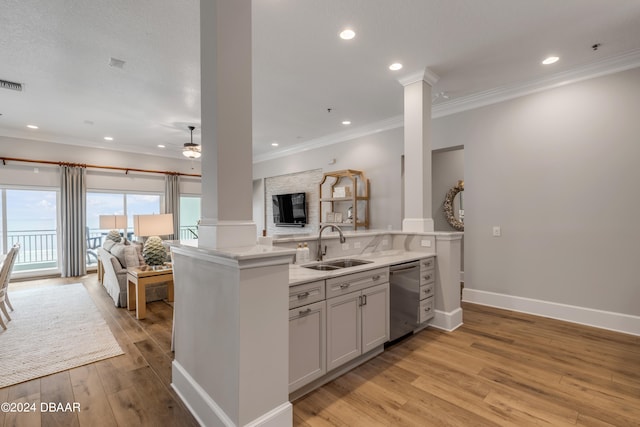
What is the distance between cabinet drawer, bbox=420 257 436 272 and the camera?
3.15m

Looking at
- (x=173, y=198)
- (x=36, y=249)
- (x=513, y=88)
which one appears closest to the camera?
(x=513, y=88)

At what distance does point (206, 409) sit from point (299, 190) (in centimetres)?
584

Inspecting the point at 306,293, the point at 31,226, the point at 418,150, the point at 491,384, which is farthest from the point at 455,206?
the point at 31,226

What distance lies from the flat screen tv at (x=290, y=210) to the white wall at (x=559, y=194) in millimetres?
3748

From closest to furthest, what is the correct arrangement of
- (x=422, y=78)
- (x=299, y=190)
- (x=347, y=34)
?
(x=347, y=34)
(x=422, y=78)
(x=299, y=190)

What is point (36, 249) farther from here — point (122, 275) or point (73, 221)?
point (122, 275)

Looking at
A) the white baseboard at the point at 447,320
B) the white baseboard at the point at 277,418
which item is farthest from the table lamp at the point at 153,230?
the white baseboard at the point at 447,320

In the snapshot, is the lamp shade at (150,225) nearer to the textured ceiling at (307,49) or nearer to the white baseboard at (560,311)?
the textured ceiling at (307,49)

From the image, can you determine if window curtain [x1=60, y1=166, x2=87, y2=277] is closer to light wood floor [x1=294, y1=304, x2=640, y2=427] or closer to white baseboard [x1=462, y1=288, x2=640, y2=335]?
light wood floor [x1=294, y1=304, x2=640, y2=427]

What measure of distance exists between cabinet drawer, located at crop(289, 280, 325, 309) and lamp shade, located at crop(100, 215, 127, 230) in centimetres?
582

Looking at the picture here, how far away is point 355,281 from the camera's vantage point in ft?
7.63

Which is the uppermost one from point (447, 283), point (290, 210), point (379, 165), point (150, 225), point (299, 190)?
point (379, 165)

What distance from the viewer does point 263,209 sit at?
8461 mm

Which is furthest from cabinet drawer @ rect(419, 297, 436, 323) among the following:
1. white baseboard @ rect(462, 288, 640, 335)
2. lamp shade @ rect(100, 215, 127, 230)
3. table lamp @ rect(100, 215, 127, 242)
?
lamp shade @ rect(100, 215, 127, 230)
